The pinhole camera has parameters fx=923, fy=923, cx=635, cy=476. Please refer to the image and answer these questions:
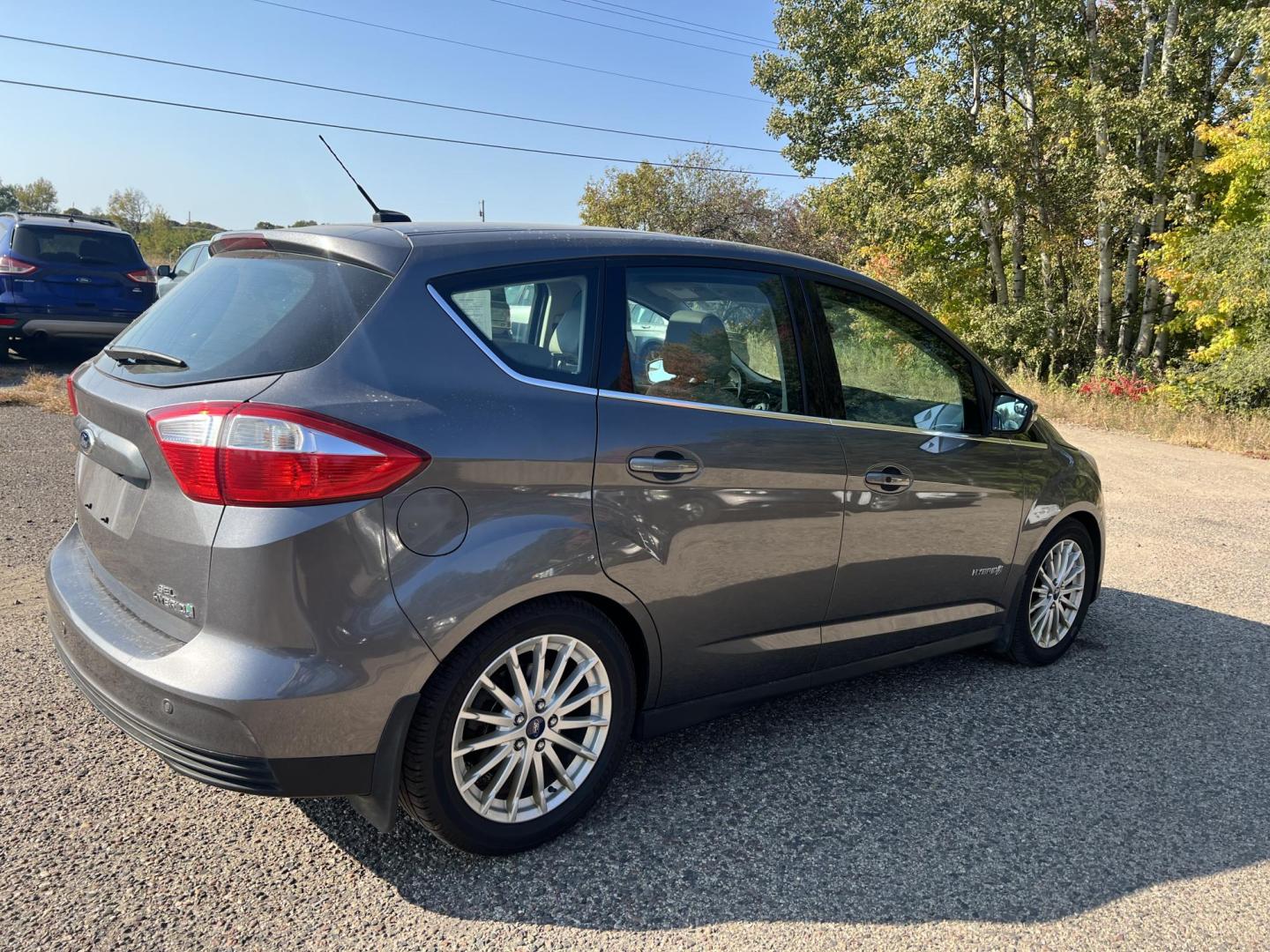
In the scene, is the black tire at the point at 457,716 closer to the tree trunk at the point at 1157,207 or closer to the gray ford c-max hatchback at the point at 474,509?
the gray ford c-max hatchback at the point at 474,509

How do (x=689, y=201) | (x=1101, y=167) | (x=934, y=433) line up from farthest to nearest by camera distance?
1. (x=689, y=201)
2. (x=1101, y=167)
3. (x=934, y=433)

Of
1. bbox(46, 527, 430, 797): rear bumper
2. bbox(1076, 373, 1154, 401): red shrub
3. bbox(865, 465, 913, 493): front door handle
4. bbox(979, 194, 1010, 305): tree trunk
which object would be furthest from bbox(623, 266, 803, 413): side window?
bbox(979, 194, 1010, 305): tree trunk

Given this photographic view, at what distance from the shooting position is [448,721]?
2475 millimetres

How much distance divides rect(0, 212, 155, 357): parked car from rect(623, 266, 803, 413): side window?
11.2 metres

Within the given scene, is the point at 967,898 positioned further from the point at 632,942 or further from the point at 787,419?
the point at 787,419

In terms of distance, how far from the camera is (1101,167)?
749 inches

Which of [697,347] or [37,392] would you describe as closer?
[697,347]

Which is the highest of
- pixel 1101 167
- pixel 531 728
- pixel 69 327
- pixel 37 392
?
pixel 1101 167

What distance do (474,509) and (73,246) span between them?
40.0 feet

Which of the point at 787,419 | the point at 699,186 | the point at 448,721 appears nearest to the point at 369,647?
the point at 448,721

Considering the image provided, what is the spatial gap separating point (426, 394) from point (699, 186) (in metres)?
50.5

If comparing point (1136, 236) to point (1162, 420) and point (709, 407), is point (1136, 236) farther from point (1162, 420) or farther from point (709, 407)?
point (709, 407)

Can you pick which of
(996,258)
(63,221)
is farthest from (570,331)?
(996,258)

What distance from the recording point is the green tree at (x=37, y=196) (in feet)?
275
